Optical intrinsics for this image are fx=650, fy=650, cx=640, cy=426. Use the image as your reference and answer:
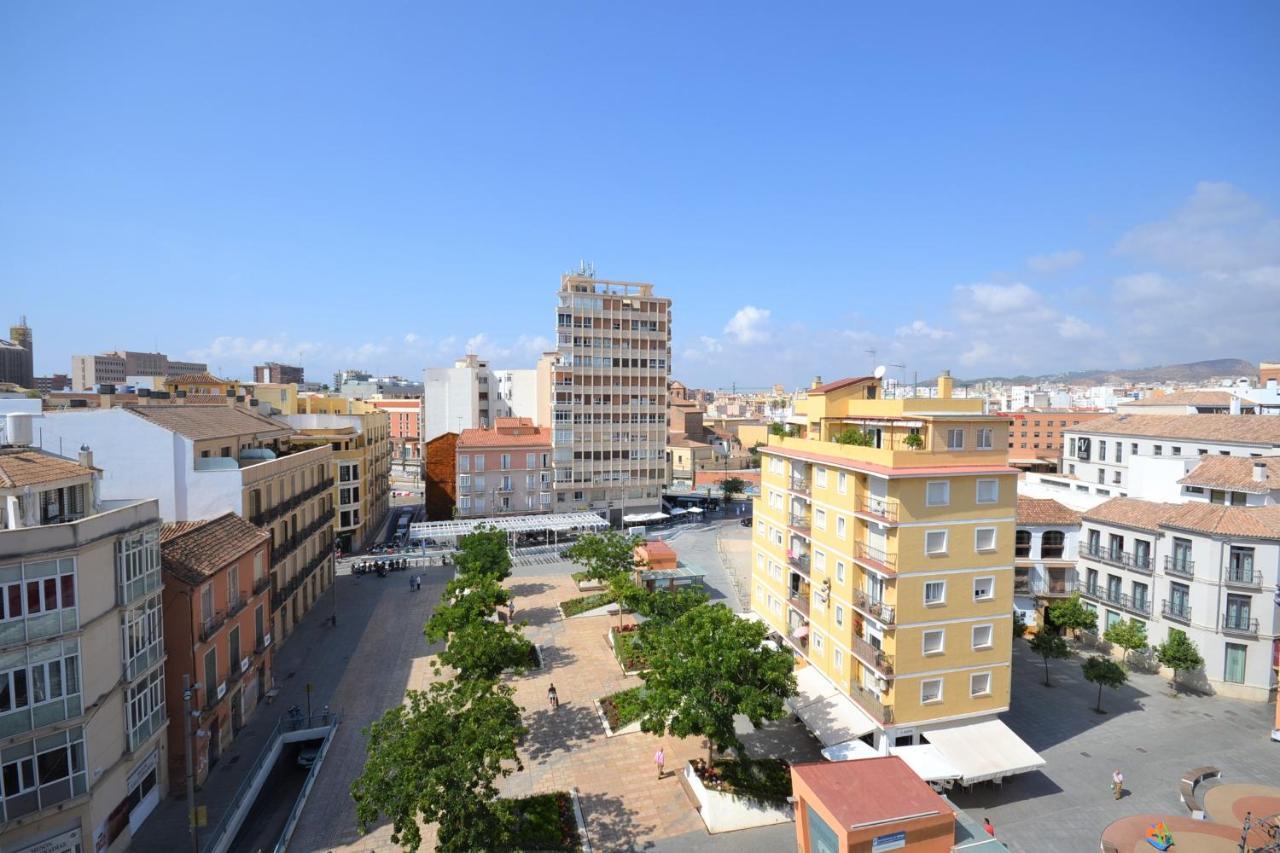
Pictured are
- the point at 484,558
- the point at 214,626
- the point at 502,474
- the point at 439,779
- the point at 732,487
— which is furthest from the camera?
the point at 732,487

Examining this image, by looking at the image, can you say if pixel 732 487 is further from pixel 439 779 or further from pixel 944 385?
pixel 439 779

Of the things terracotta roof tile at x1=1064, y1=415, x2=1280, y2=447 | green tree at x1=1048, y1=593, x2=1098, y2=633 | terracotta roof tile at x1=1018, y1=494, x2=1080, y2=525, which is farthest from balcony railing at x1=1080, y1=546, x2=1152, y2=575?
terracotta roof tile at x1=1064, y1=415, x2=1280, y2=447

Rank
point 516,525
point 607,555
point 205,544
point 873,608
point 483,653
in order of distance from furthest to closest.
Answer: point 516,525 < point 607,555 < point 205,544 < point 483,653 < point 873,608

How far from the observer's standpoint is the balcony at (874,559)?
84.6ft

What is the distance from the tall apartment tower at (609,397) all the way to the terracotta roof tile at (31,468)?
50227 mm

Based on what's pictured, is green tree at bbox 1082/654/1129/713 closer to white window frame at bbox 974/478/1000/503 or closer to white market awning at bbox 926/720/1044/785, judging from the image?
white market awning at bbox 926/720/1044/785

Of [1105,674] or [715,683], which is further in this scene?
[1105,674]

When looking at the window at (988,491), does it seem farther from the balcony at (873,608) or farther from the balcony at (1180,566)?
the balcony at (1180,566)

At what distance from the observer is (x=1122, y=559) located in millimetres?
38000

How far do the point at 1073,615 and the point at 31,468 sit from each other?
1909 inches

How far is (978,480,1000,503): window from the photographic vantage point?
26.6 meters

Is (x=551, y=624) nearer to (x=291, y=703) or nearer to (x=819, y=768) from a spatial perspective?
(x=291, y=703)

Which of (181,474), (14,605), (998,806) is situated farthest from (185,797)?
(998,806)

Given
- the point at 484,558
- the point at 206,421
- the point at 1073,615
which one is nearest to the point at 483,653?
the point at 484,558
